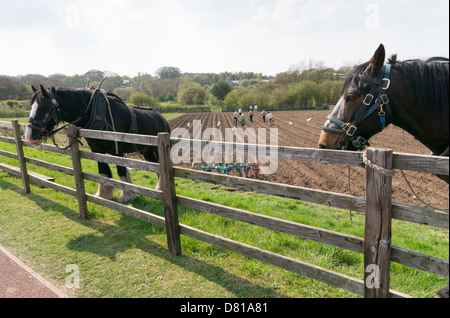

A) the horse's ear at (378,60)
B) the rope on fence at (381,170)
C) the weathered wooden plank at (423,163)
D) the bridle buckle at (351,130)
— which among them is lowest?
the rope on fence at (381,170)

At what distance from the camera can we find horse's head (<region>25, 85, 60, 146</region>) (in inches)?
192

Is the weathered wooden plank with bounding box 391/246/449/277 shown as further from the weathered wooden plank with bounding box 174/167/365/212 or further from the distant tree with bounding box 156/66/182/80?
the distant tree with bounding box 156/66/182/80

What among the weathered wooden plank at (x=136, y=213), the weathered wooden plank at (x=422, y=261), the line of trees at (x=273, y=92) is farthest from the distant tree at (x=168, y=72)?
the weathered wooden plank at (x=422, y=261)

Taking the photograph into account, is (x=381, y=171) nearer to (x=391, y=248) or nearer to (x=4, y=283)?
(x=391, y=248)

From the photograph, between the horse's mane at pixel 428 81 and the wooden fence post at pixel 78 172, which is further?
the wooden fence post at pixel 78 172

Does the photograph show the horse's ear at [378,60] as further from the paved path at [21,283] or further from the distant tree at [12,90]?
the distant tree at [12,90]

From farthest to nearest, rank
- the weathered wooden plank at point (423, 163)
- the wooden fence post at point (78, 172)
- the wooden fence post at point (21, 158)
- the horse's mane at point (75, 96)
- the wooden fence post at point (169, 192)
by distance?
1. the wooden fence post at point (21, 158)
2. the horse's mane at point (75, 96)
3. the wooden fence post at point (78, 172)
4. the wooden fence post at point (169, 192)
5. the weathered wooden plank at point (423, 163)

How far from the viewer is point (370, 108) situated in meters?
2.54

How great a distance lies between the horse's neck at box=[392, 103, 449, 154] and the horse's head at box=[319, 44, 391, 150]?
0.37 feet

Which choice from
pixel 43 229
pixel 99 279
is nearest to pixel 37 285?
pixel 99 279

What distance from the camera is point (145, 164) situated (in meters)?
3.91

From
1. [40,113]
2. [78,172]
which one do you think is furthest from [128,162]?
[40,113]

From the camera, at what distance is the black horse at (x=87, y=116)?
16.1ft

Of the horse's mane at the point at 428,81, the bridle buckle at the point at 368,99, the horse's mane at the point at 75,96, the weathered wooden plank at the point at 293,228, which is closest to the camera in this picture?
the horse's mane at the point at 428,81
